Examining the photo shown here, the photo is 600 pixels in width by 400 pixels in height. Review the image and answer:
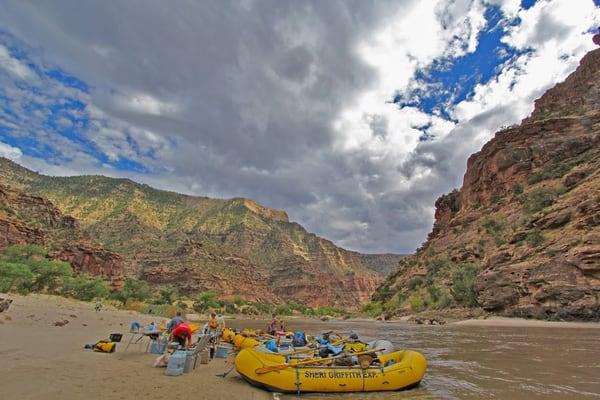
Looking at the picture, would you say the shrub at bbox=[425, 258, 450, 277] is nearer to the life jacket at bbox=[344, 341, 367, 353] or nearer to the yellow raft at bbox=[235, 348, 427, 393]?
the life jacket at bbox=[344, 341, 367, 353]

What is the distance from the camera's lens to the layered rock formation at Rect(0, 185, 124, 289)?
60.0 meters

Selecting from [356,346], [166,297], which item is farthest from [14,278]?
[166,297]

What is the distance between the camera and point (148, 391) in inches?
280

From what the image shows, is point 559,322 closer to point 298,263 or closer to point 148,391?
point 148,391

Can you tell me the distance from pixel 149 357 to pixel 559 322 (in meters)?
27.4

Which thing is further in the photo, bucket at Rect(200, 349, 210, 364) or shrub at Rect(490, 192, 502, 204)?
shrub at Rect(490, 192, 502, 204)

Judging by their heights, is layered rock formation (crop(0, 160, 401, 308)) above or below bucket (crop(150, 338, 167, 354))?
above

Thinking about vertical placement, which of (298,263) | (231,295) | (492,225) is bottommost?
(231,295)

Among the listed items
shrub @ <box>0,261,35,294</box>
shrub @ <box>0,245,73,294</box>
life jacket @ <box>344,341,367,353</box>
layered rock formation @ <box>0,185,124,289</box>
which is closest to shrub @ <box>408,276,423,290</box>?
life jacket @ <box>344,341,367,353</box>

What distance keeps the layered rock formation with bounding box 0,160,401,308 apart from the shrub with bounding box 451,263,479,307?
6958 cm

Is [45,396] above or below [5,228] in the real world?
below

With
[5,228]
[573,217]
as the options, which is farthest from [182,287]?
[573,217]

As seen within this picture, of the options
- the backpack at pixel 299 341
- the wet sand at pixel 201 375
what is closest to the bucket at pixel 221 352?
the wet sand at pixel 201 375

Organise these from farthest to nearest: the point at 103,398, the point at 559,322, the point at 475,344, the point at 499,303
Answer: the point at 499,303
the point at 559,322
the point at 475,344
the point at 103,398
